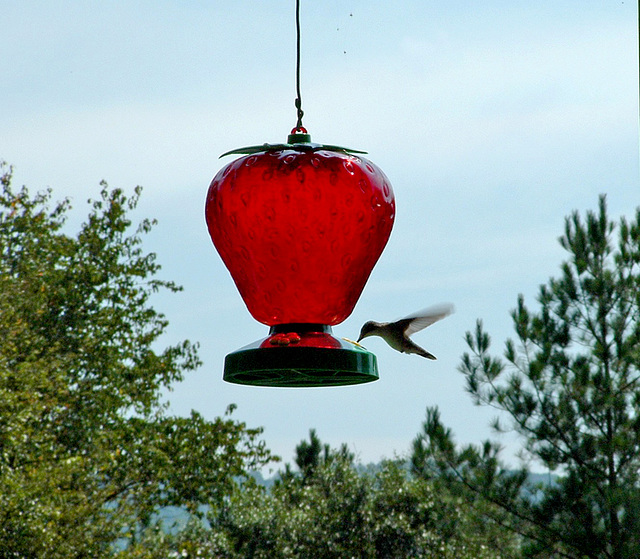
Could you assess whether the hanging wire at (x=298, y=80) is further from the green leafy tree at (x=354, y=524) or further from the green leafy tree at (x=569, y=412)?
the green leafy tree at (x=354, y=524)

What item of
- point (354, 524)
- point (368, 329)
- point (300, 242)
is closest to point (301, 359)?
point (300, 242)

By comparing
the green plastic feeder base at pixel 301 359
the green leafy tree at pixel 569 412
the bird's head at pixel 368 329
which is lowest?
the green plastic feeder base at pixel 301 359

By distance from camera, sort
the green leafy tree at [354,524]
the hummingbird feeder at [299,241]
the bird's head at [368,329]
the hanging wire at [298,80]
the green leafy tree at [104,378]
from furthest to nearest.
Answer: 1. the green leafy tree at [354,524]
2. the green leafy tree at [104,378]
3. the bird's head at [368,329]
4. the hummingbird feeder at [299,241]
5. the hanging wire at [298,80]

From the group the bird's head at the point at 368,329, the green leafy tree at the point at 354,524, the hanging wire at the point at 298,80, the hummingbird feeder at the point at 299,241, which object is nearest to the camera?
the hanging wire at the point at 298,80

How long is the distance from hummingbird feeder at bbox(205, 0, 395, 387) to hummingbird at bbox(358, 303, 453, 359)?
32cm

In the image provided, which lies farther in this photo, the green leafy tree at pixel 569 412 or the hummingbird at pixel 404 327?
the green leafy tree at pixel 569 412

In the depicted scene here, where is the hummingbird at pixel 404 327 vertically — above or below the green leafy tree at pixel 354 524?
below

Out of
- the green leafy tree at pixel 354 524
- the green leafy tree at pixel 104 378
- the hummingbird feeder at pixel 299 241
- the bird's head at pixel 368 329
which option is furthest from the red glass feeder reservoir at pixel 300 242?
the green leafy tree at pixel 354 524

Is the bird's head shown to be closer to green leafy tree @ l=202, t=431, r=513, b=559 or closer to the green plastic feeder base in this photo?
the green plastic feeder base

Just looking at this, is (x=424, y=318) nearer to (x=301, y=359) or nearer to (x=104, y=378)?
(x=301, y=359)

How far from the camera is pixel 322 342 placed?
2275 mm

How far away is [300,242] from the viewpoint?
226cm

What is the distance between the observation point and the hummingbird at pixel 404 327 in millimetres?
2676

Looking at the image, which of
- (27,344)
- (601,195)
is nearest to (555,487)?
(601,195)
